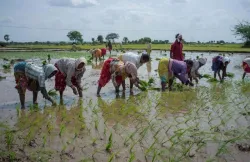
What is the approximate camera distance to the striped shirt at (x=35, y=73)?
6.31 metres

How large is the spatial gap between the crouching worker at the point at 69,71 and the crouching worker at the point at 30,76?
423 millimetres

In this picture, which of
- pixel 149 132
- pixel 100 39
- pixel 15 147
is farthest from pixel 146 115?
pixel 100 39

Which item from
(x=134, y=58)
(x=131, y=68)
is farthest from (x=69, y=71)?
(x=134, y=58)

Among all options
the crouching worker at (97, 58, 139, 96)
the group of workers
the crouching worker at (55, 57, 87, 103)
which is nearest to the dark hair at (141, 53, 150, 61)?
the group of workers

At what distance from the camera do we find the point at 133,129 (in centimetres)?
488

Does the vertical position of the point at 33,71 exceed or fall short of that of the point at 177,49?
it falls short

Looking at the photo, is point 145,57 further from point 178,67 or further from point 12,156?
point 12,156

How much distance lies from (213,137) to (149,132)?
3.30 ft

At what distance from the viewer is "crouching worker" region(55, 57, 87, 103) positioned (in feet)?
22.9

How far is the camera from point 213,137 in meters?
4.33

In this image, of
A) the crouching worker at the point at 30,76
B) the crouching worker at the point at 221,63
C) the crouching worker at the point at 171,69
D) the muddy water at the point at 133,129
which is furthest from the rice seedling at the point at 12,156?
the crouching worker at the point at 221,63

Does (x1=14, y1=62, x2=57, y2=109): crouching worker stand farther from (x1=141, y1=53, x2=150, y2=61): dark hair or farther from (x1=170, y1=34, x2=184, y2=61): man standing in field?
(x1=170, y1=34, x2=184, y2=61): man standing in field

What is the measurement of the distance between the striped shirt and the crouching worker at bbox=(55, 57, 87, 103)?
2.36ft

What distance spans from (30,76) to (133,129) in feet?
9.68
